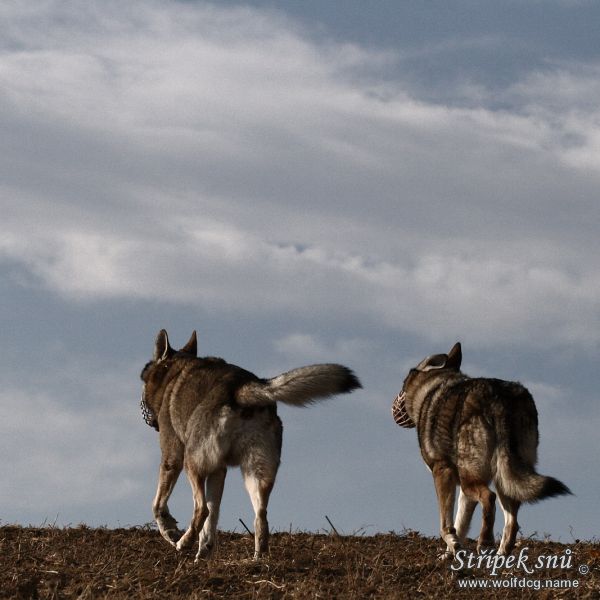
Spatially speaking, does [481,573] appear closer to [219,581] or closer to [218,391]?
[219,581]

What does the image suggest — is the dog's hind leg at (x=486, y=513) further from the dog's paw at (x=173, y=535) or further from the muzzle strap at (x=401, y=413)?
the dog's paw at (x=173, y=535)

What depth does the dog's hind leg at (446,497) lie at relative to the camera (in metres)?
12.0

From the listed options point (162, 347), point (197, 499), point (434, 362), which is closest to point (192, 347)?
point (162, 347)

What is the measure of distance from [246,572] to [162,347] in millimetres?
3979

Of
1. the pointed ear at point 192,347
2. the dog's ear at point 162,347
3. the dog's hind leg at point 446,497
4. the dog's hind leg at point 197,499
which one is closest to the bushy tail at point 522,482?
the dog's hind leg at point 446,497

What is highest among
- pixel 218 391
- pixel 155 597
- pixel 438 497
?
pixel 218 391

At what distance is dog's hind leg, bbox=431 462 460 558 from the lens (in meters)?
12.0

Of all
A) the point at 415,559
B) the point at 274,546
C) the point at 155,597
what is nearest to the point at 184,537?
the point at 274,546

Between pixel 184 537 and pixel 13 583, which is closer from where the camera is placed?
pixel 13 583

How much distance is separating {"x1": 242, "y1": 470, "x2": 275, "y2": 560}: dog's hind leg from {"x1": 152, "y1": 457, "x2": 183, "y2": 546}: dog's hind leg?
69.2 inches

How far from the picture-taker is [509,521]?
12367 mm

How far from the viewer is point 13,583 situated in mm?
10742

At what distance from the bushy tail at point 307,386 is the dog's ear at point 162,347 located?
7.95ft

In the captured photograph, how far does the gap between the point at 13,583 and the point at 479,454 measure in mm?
5334
